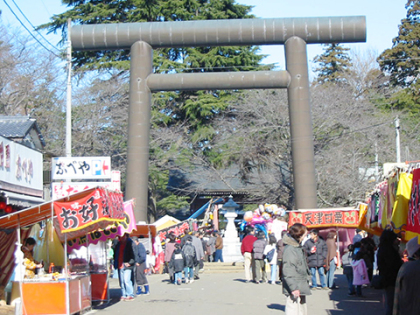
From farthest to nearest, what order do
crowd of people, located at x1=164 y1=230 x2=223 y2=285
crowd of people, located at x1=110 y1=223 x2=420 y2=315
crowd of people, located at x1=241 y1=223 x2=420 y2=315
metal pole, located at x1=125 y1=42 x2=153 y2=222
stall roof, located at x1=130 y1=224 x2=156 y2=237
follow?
metal pole, located at x1=125 y1=42 x2=153 y2=222
stall roof, located at x1=130 y1=224 x2=156 y2=237
crowd of people, located at x1=164 y1=230 x2=223 y2=285
crowd of people, located at x1=110 y1=223 x2=420 y2=315
crowd of people, located at x1=241 y1=223 x2=420 y2=315

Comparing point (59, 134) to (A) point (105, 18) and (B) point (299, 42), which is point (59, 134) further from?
(B) point (299, 42)

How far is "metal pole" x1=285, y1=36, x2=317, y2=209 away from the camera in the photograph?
2162cm

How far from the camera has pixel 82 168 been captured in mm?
14938

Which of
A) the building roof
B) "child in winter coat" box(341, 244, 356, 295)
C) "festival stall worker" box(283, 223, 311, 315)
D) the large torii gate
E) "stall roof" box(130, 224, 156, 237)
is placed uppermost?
the large torii gate

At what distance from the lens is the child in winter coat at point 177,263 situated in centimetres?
1808

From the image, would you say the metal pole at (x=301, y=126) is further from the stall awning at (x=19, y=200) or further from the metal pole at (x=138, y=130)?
the stall awning at (x=19, y=200)

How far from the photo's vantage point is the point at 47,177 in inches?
882

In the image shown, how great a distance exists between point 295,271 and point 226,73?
14.6 meters

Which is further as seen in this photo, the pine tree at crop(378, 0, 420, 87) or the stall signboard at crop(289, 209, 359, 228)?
the pine tree at crop(378, 0, 420, 87)

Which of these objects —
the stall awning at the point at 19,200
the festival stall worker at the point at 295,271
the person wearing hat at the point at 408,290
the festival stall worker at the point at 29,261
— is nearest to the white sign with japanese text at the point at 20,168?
the stall awning at the point at 19,200

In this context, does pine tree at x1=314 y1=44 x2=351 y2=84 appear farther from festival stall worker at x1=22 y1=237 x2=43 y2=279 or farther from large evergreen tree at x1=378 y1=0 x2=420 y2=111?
festival stall worker at x1=22 y1=237 x2=43 y2=279

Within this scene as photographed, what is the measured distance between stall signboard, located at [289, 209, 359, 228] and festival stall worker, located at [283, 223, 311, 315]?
37.9 feet

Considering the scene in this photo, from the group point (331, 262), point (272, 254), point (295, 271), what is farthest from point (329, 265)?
point (295, 271)

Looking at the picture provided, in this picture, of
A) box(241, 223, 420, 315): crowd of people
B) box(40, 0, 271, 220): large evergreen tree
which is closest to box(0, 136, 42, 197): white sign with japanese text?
box(241, 223, 420, 315): crowd of people
